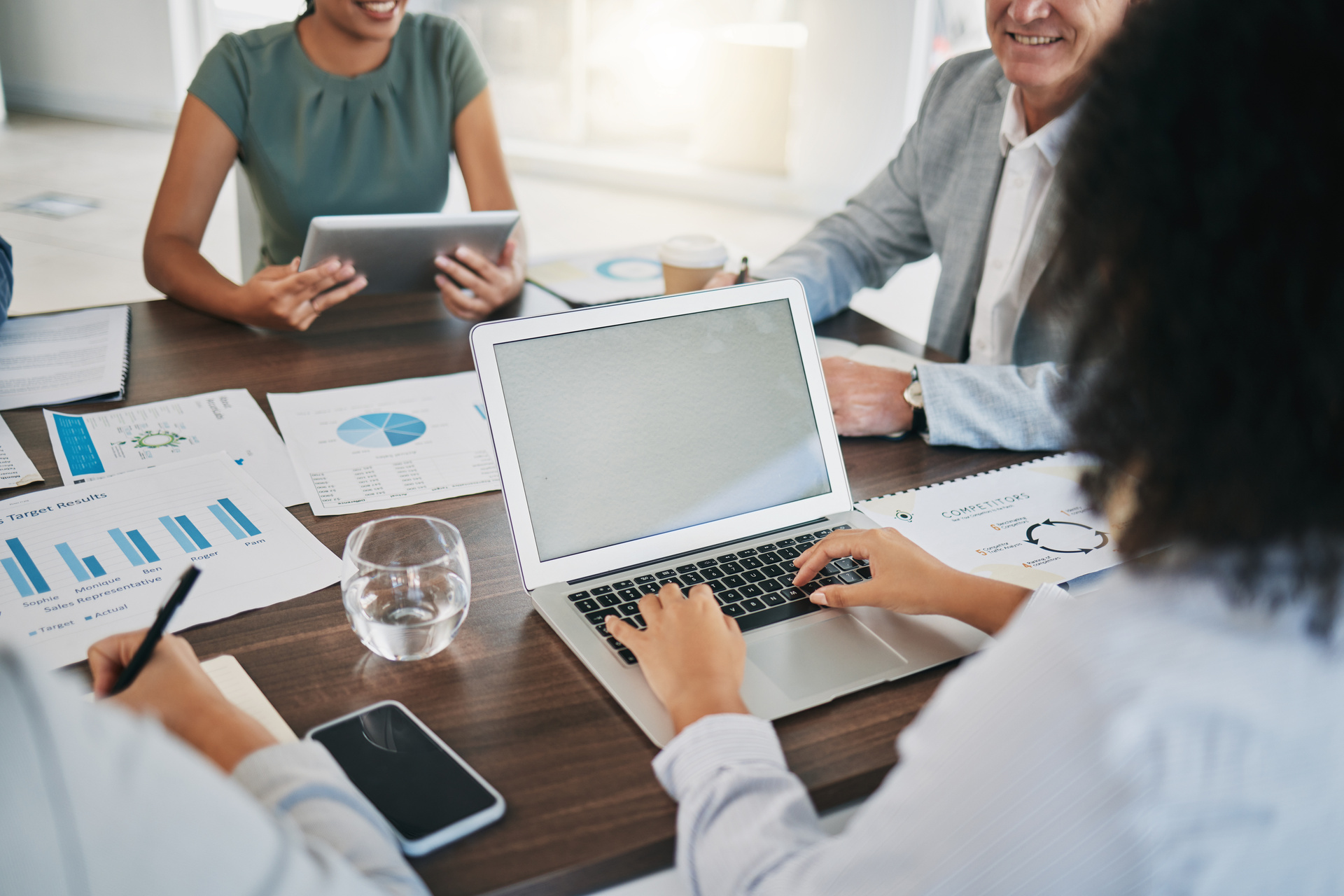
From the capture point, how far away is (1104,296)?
0.52 m

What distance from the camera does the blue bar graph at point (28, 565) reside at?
0.88m

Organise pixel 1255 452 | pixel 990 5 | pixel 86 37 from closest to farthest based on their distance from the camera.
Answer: pixel 1255 452 < pixel 990 5 < pixel 86 37

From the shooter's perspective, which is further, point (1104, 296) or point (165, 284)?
point (165, 284)

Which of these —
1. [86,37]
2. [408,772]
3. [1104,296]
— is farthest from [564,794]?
[86,37]

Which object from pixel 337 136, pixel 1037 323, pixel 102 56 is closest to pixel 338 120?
pixel 337 136

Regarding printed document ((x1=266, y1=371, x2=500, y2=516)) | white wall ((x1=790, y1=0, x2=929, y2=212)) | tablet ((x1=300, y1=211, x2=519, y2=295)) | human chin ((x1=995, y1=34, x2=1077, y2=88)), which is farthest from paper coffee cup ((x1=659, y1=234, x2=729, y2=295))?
white wall ((x1=790, y1=0, x2=929, y2=212))

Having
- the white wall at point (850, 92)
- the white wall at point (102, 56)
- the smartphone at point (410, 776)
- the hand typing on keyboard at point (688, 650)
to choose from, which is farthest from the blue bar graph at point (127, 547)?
the white wall at point (102, 56)

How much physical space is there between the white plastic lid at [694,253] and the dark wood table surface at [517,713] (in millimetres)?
520

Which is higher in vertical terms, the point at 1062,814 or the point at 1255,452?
the point at 1255,452

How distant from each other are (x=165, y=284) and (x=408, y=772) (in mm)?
1199

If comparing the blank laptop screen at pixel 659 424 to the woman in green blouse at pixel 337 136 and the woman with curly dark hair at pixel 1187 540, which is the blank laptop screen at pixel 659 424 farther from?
the woman in green blouse at pixel 337 136

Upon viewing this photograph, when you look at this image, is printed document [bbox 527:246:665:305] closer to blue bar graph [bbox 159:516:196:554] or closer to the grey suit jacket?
the grey suit jacket

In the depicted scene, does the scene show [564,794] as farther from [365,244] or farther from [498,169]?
[498,169]

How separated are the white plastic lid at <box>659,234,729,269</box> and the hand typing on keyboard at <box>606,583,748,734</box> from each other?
0.78 meters
